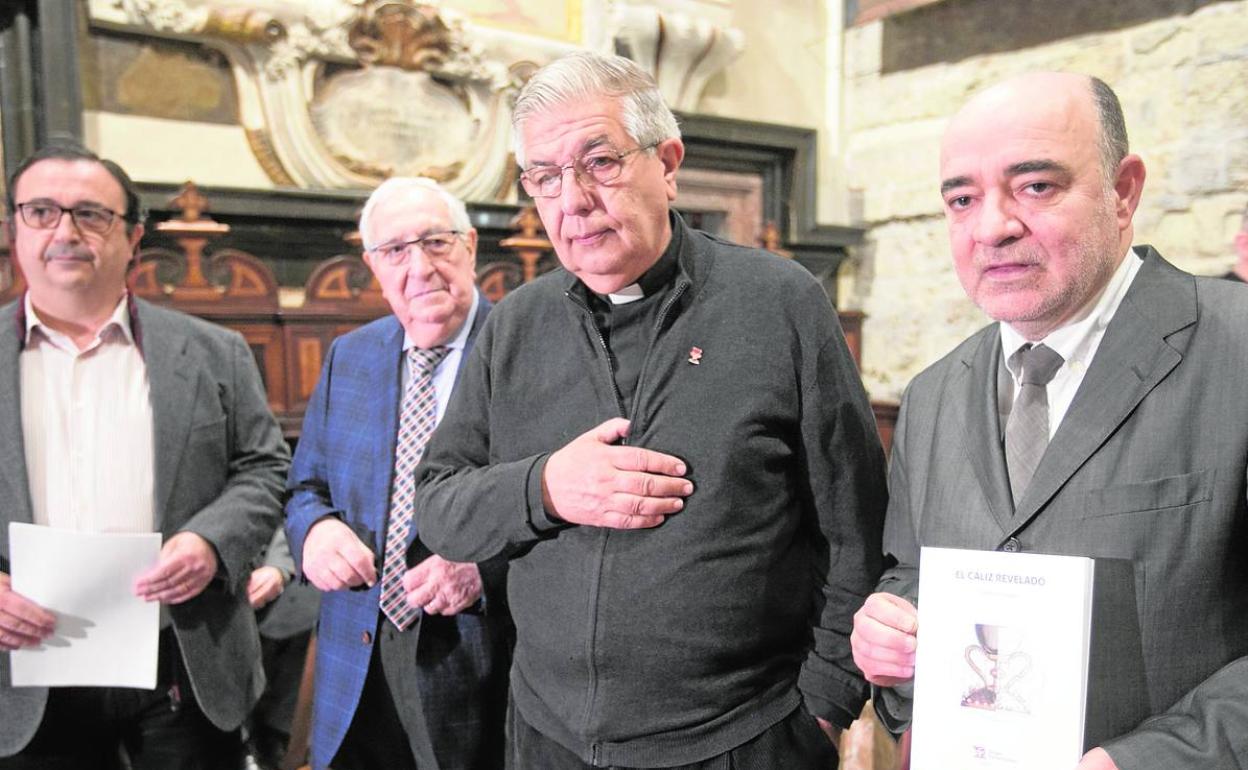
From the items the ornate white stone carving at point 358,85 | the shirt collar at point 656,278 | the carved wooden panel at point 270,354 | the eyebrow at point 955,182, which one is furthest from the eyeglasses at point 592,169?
the ornate white stone carving at point 358,85

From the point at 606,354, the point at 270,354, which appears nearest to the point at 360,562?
the point at 606,354

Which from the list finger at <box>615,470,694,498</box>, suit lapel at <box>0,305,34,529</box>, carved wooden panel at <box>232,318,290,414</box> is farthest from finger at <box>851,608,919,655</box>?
carved wooden panel at <box>232,318,290,414</box>

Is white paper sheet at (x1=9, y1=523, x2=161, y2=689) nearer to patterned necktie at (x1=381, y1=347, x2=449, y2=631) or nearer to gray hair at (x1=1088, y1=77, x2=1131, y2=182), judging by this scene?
patterned necktie at (x1=381, y1=347, x2=449, y2=631)

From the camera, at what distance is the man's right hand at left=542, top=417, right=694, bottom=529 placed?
135cm

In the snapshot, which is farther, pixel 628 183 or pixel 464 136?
A: pixel 464 136

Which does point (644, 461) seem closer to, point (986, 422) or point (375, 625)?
point (986, 422)

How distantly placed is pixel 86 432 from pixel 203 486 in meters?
0.26

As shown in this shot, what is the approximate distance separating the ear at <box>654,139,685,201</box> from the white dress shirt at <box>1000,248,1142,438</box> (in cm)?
67

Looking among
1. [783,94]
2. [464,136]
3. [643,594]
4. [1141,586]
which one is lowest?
[643,594]

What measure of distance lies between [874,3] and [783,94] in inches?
33.5

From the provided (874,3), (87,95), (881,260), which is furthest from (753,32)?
(87,95)

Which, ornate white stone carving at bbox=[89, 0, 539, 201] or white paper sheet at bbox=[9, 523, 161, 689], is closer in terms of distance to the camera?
white paper sheet at bbox=[9, 523, 161, 689]

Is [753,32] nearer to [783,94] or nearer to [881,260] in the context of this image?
[783,94]

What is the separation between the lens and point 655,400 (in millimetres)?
1439
